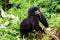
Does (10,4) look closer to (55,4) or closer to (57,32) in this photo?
Result: (55,4)

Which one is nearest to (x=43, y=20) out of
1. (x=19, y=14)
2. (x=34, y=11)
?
(x=34, y=11)

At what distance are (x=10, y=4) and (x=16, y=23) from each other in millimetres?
1430

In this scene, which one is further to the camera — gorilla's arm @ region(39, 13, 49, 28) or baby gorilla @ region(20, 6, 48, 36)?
gorilla's arm @ region(39, 13, 49, 28)

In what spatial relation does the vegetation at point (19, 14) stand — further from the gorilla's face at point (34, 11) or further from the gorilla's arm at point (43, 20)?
the gorilla's face at point (34, 11)

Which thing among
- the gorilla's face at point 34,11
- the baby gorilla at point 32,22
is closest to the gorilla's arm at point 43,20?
the baby gorilla at point 32,22

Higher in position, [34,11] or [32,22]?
[34,11]

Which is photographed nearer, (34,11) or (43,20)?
(34,11)

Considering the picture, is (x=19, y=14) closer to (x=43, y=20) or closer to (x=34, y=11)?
(x=43, y=20)

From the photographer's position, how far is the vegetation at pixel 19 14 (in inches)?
Answer: 294

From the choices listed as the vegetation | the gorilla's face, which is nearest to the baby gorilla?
the gorilla's face

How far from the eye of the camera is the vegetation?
746cm

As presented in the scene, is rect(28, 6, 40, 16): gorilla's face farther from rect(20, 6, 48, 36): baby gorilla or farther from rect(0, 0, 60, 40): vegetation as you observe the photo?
rect(0, 0, 60, 40): vegetation

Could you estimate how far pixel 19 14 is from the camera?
8.52m

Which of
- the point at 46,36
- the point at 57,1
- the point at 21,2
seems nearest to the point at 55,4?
the point at 57,1
